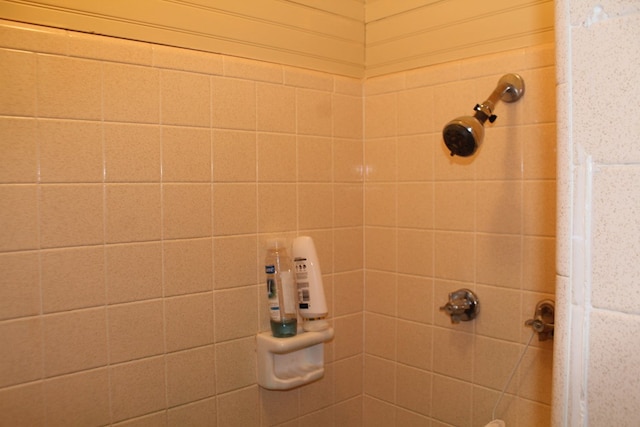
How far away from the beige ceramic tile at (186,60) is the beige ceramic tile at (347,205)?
50 centimetres

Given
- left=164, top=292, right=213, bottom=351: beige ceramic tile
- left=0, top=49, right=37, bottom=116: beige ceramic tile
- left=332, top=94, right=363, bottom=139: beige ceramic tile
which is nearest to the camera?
left=0, top=49, right=37, bottom=116: beige ceramic tile

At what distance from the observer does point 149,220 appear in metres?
1.09

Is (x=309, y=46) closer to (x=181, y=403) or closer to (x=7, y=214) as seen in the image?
(x=7, y=214)

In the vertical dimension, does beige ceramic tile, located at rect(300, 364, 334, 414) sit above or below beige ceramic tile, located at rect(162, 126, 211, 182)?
below

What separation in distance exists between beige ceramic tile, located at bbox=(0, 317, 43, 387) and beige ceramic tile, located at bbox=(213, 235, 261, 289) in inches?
15.7

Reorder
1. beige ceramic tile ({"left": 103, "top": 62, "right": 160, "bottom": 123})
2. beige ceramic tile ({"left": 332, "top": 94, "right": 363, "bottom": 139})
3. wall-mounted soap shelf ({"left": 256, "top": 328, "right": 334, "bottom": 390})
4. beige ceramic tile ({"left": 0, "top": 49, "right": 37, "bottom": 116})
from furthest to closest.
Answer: beige ceramic tile ({"left": 332, "top": 94, "right": 363, "bottom": 139}) → wall-mounted soap shelf ({"left": 256, "top": 328, "right": 334, "bottom": 390}) → beige ceramic tile ({"left": 103, "top": 62, "right": 160, "bottom": 123}) → beige ceramic tile ({"left": 0, "top": 49, "right": 37, "bottom": 116})

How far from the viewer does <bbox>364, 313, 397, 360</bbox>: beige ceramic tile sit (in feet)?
4.83

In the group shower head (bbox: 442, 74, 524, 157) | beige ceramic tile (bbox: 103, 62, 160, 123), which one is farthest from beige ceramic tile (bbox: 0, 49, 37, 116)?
shower head (bbox: 442, 74, 524, 157)

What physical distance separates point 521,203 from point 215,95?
798 millimetres

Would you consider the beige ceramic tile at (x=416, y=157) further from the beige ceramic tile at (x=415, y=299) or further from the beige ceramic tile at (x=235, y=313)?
the beige ceramic tile at (x=235, y=313)

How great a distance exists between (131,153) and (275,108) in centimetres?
41

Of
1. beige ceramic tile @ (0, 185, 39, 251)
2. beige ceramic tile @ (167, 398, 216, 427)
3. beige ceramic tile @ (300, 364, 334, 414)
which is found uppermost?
beige ceramic tile @ (0, 185, 39, 251)

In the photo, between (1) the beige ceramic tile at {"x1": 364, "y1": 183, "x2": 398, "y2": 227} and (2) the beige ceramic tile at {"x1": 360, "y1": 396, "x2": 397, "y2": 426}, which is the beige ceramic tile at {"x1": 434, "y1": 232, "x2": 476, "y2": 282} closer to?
(1) the beige ceramic tile at {"x1": 364, "y1": 183, "x2": 398, "y2": 227}

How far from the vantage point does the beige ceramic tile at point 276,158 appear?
129 cm
